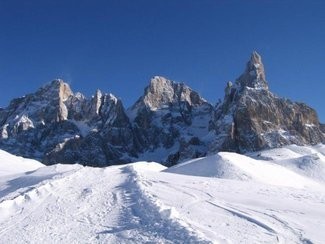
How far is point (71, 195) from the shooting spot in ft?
73.8

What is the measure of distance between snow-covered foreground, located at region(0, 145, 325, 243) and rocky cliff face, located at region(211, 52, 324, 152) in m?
134

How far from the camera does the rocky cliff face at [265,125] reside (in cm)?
15938

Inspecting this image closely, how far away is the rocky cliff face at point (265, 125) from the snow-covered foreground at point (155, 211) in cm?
13368

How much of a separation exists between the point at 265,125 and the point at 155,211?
150350 mm

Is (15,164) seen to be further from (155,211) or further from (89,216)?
(155,211)

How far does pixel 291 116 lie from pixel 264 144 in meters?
16.8

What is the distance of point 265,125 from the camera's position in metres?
164

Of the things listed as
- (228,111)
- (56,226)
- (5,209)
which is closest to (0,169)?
(5,209)

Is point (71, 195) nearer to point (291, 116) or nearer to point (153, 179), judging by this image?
point (153, 179)

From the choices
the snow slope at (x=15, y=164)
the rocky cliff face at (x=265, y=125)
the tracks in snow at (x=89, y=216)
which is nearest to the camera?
the tracks in snow at (x=89, y=216)

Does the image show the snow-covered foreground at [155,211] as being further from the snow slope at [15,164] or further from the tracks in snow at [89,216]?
the snow slope at [15,164]

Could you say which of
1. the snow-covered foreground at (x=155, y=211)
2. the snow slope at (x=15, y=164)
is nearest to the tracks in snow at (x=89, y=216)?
the snow-covered foreground at (x=155, y=211)

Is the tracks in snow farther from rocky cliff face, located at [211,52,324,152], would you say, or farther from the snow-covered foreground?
rocky cliff face, located at [211,52,324,152]

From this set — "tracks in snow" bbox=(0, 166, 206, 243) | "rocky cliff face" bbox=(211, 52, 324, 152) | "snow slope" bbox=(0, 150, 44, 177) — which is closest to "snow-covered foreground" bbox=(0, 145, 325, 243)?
"tracks in snow" bbox=(0, 166, 206, 243)
